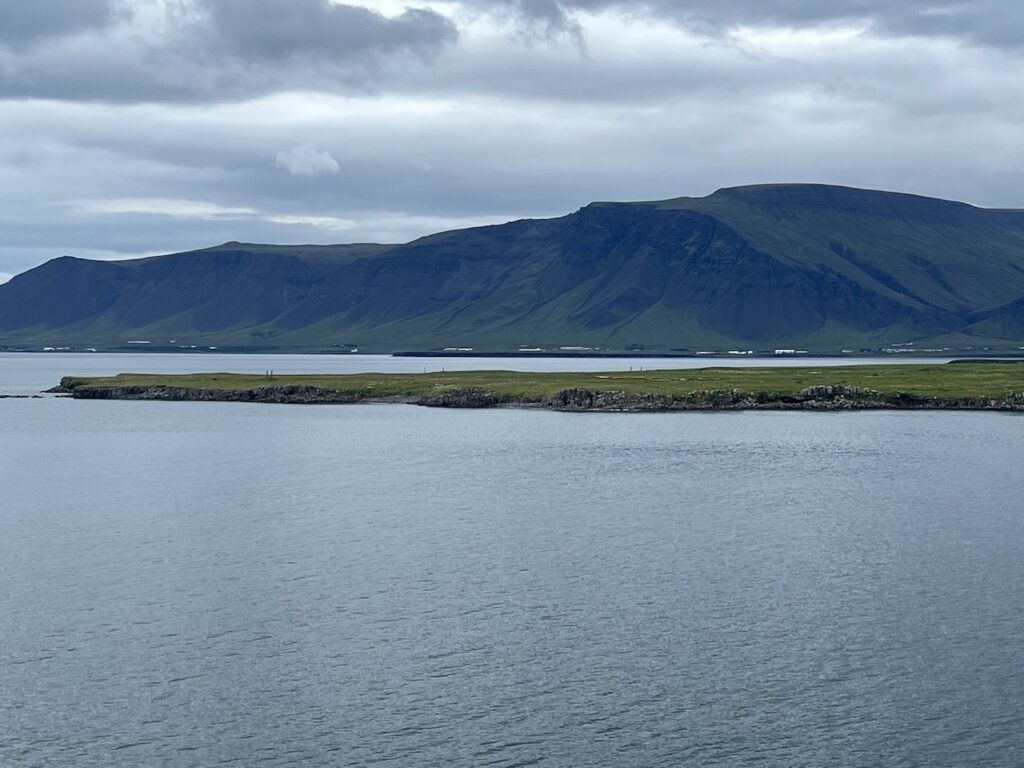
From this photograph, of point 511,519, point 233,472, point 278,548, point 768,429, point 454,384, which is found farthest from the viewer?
point 454,384

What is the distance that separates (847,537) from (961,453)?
1747 inches

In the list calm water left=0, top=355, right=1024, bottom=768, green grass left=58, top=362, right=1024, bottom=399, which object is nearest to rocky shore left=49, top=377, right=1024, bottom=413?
green grass left=58, top=362, right=1024, bottom=399

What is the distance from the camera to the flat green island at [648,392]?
15975 centimetres

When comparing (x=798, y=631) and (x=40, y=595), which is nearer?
(x=798, y=631)

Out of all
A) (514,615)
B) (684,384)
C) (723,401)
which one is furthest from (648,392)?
(514,615)

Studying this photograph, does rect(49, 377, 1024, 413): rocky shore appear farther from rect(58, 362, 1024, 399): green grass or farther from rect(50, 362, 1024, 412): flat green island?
rect(58, 362, 1024, 399): green grass

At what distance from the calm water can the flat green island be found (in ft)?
198

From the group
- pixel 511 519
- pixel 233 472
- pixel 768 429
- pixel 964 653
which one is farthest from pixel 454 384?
pixel 964 653

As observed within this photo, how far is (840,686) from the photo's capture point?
4166cm

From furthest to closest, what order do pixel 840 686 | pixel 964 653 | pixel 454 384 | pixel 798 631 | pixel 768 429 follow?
1. pixel 454 384
2. pixel 768 429
3. pixel 798 631
4. pixel 964 653
5. pixel 840 686

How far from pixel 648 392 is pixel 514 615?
382ft

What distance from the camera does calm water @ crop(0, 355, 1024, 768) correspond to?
3756cm

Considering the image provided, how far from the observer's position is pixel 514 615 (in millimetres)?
50781

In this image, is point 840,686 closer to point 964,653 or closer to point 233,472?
point 964,653
